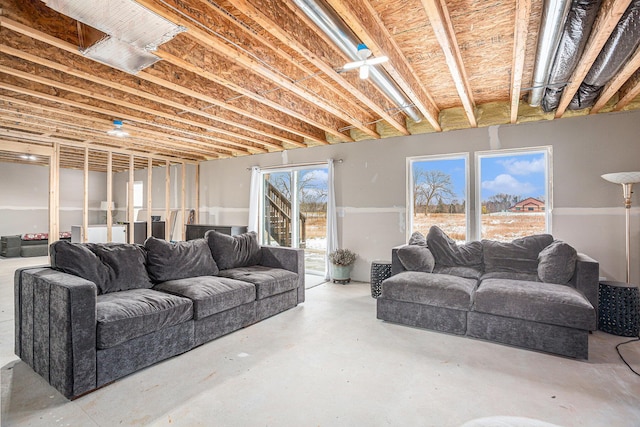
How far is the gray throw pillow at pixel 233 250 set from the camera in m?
3.85

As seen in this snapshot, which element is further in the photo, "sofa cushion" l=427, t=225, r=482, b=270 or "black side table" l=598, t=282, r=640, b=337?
"sofa cushion" l=427, t=225, r=482, b=270

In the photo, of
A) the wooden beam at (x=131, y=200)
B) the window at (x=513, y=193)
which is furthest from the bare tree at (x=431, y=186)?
the wooden beam at (x=131, y=200)

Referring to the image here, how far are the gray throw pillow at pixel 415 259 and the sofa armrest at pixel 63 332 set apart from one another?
10.2 ft

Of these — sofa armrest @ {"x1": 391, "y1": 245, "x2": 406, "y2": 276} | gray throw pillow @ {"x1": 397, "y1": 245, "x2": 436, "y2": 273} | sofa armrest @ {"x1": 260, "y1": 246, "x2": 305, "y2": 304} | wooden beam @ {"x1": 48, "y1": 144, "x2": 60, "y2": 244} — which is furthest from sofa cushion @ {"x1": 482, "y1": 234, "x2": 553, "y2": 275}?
wooden beam @ {"x1": 48, "y1": 144, "x2": 60, "y2": 244}

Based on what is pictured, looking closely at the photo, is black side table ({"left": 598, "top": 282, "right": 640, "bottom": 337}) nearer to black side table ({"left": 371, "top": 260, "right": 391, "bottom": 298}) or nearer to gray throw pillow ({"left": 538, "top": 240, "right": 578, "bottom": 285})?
gray throw pillow ({"left": 538, "top": 240, "right": 578, "bottom": 285})

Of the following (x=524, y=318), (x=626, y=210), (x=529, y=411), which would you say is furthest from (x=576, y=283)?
(x=529, y=411)

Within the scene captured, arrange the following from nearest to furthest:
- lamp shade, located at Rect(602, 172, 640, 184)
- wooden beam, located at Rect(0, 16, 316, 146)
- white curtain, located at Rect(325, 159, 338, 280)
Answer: wooden beam, located at Rect(0, 16, 316, 146) → lamp shade, located at Rect(602, 172, 640, 184) → white curtain, located at Rect(325, 159, 338, 280)

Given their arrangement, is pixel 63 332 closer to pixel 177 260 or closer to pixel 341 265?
pixel 177 260

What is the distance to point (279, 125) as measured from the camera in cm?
458

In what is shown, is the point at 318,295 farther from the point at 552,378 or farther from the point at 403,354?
the point at 552,378

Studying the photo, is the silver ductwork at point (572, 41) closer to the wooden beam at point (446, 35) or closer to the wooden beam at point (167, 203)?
the wooden beam at point (446, 35)

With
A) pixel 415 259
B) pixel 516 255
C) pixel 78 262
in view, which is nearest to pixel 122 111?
pixel 78 262

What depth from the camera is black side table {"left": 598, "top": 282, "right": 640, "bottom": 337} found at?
3.01m

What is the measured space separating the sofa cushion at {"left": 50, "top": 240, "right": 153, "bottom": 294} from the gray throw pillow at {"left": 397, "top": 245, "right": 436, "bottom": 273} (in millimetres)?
2804
